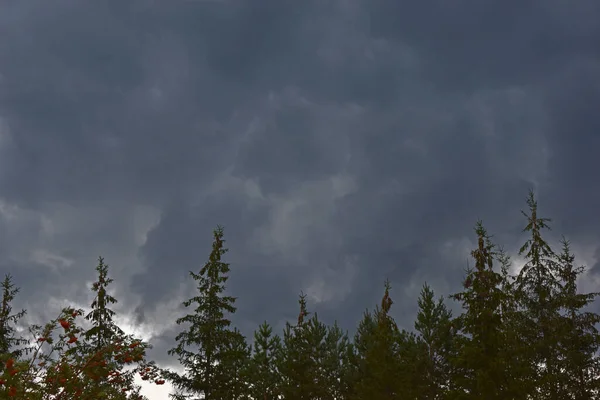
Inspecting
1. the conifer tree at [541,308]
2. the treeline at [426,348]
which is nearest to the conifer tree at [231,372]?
the treeline at [426,348]

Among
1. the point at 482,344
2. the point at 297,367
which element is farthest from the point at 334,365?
the point at 482,344

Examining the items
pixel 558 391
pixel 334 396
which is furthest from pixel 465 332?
pixel 334 396

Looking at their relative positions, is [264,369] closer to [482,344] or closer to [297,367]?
[297,367]

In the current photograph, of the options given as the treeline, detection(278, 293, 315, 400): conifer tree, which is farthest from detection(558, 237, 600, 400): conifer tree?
detection(278, 293, 315, 400): conifer tree

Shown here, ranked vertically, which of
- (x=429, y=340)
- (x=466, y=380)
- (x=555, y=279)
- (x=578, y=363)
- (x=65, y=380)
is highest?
(x=555, y=279)

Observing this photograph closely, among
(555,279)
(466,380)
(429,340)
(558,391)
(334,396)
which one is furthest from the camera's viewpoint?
(334,396)

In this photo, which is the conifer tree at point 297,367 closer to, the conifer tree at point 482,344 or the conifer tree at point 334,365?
the conifer tree at point 334,365

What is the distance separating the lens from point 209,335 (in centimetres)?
3284

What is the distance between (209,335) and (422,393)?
498 inches

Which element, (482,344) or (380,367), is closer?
(482,344)

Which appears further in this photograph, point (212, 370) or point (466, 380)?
point (212, 370)

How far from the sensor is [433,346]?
109 feet

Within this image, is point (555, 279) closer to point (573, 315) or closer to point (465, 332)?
point (573, 315)

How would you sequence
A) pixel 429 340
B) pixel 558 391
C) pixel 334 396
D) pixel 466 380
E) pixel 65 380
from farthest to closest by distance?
pixel 334 396 → pixel 429 340 → pixel 558 391 → pixel 466 380 → pixel 65 380
